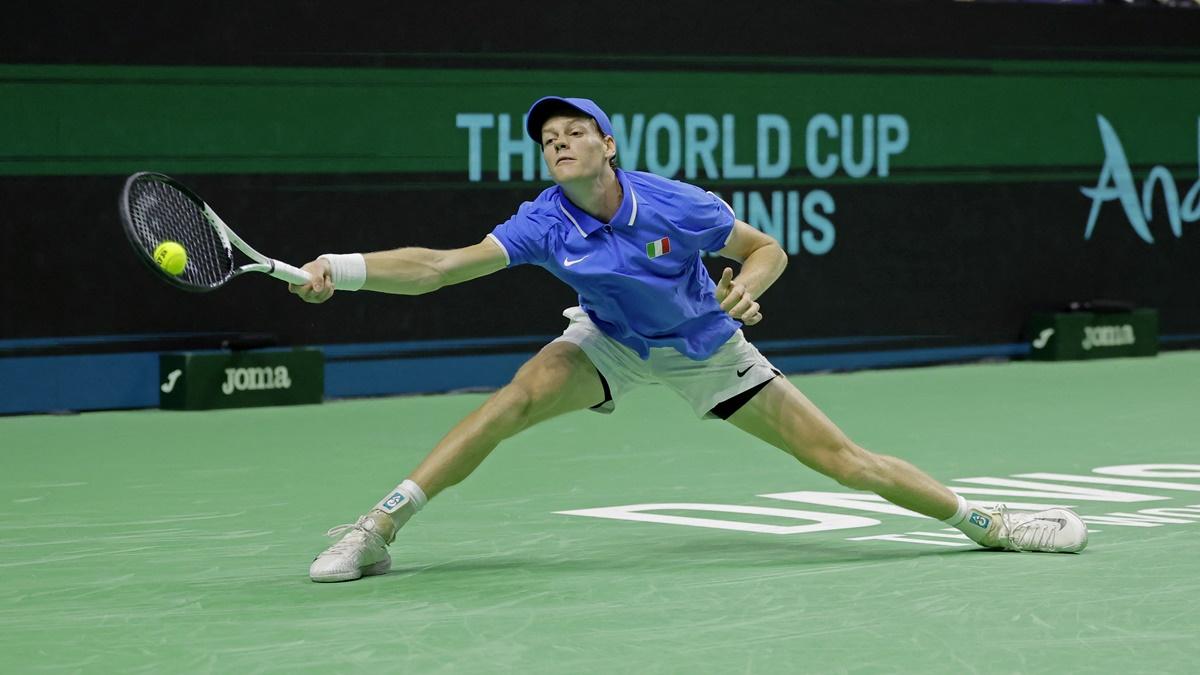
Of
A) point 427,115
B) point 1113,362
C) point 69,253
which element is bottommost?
point 1113,362

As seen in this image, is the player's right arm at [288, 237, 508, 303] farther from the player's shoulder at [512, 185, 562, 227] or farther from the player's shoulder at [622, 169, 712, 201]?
the player's shoulder at [622, 169, 712, 201]

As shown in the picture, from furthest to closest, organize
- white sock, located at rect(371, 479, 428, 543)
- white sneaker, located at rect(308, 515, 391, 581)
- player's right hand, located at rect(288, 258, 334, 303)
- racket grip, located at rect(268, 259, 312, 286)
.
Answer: white sock, located at rect(371, 479, 428, 543) → white sneaker, located at rect(308, 515, 391, 581) → player's right hand, located at rect(288, 258, 334, 303) → racket grip, located at rect(268, 259, 312, 286)

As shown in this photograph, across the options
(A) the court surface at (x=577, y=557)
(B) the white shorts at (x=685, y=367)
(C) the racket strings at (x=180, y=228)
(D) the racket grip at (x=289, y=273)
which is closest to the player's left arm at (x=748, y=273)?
(B) the white shorts at (x=685, y=367)

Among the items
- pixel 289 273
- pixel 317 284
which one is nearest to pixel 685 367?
pixel 317 284

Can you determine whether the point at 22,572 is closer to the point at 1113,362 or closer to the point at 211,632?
the point at 211,632

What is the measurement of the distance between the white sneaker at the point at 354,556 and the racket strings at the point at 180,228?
34.2 inches

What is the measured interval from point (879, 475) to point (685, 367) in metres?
0.70

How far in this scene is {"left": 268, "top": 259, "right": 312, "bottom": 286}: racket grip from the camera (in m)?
5.46

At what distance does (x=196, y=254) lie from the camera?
19.6 feet

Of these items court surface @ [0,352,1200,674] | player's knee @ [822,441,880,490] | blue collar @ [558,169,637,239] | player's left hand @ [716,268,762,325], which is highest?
blue collar @ [558,169,637,239]

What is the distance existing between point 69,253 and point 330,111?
1720 millimetres

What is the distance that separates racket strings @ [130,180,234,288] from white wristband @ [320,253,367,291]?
0.98 feet

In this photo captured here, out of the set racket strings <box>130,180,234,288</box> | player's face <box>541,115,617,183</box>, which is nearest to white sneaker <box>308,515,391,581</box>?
racket strings <box>130,180,234,288</box>

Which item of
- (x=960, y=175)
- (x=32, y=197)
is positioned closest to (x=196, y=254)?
(x=32, y=197)
